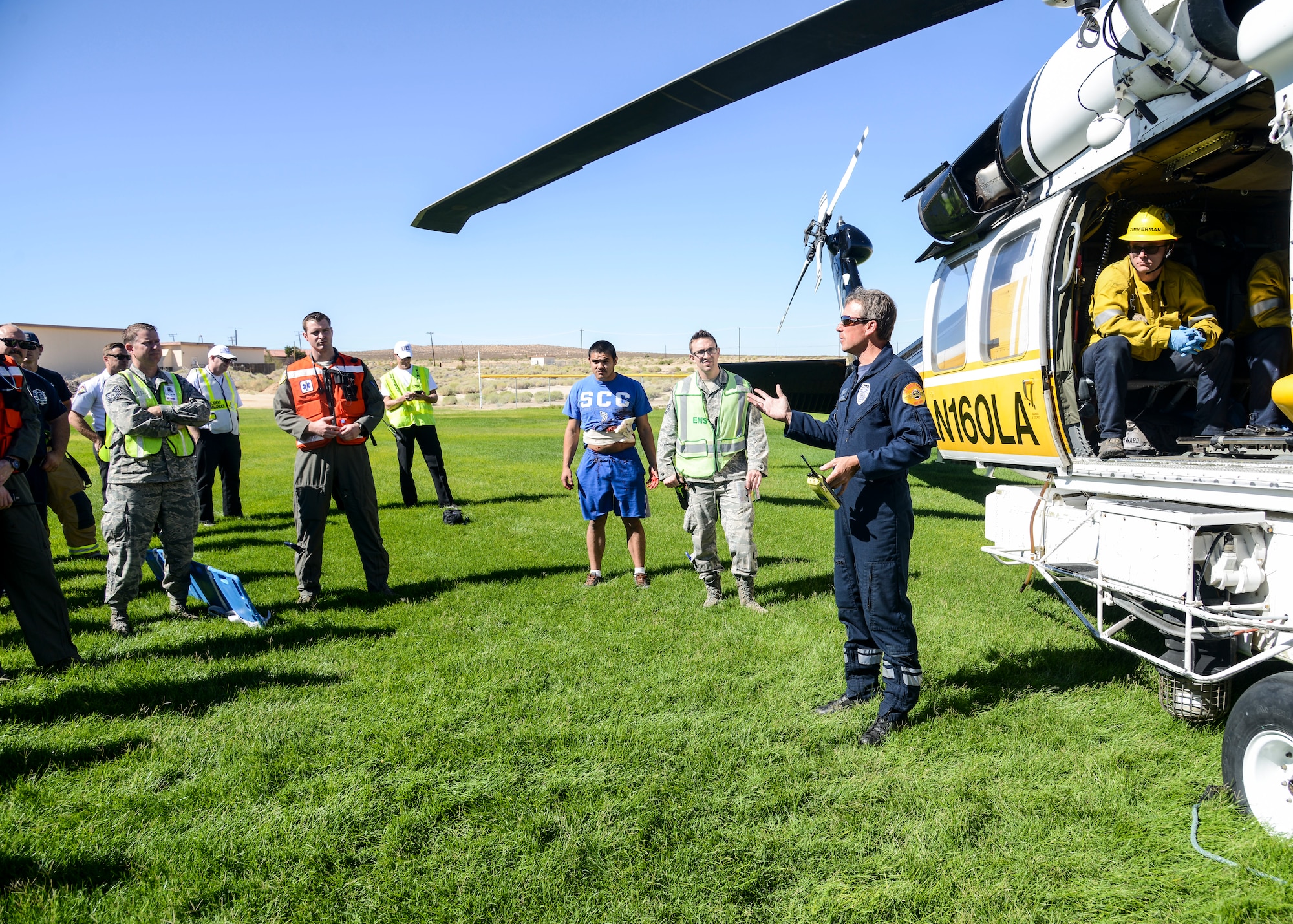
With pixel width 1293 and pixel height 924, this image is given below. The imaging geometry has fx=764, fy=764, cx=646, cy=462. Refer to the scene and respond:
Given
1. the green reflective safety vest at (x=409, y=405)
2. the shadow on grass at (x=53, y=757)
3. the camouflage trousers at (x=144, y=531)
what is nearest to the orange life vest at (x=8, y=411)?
the camouflage trousers at (x=144, y=531)

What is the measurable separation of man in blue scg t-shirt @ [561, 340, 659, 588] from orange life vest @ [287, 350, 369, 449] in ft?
5.87

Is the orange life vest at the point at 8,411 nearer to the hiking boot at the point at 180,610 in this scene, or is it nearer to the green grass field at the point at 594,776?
the green grass field at the point at 594,776

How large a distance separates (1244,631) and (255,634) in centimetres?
559

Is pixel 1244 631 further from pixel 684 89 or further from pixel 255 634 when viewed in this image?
pixel 255 634

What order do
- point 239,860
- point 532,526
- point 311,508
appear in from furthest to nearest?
→ point 532,526, point 311,508, point 239,860

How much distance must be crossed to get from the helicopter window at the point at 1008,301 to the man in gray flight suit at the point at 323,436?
4.62m

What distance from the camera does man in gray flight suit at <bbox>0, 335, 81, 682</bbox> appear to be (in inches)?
171

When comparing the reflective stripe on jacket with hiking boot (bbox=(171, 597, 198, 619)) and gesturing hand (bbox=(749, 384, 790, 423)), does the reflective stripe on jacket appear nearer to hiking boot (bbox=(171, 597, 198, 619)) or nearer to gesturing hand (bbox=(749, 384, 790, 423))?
gesturing hand (bbox=(749, 384, 790, 423))

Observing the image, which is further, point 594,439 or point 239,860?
point 594,439

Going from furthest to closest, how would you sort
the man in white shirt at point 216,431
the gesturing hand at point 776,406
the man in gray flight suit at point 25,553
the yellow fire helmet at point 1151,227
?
the man in white shirt at point 216,431
the yellow fire helmet at point 1151,227
the man in gray flight suit at point 25,553
the gesturing hand at point 776,406

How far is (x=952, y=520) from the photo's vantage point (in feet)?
31.5

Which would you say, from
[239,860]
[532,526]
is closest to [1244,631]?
[239,860]

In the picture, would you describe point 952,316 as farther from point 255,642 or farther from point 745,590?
point 255,642

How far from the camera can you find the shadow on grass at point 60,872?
2.59 meters
